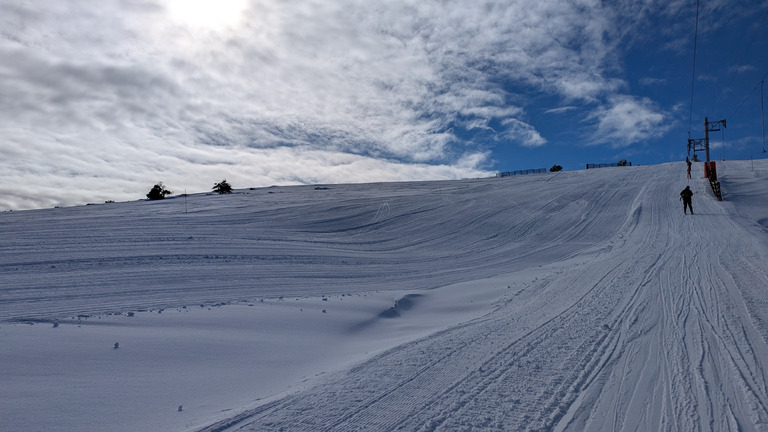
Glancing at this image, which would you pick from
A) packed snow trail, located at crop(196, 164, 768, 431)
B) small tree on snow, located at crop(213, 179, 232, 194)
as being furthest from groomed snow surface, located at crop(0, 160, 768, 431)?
small tree on snow, located at crop(213, 179, 232, 194)

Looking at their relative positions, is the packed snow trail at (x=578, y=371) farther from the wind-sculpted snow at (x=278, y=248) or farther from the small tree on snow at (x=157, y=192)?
the small tree on snow at (x=157, y=192)

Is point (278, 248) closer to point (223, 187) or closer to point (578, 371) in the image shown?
point (578, 371)

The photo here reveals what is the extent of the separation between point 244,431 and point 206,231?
47.1 ft

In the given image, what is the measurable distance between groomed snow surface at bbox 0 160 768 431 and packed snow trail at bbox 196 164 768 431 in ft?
0.09

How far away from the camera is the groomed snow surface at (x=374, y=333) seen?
4258 mm

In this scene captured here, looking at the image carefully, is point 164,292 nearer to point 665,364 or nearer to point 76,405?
point 76,405

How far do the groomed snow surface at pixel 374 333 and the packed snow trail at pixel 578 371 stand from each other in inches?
1.1

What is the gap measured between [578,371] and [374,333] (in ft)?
11.8

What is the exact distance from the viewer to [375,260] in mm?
15250

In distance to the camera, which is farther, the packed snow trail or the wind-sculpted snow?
the wind-sculpted snow

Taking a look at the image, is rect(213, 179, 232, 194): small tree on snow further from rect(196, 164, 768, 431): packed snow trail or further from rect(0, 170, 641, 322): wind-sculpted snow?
rect(196, 164, 768, 431): packed snow trail

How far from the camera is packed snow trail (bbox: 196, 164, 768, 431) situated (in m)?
4.09

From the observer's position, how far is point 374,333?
7789 mm

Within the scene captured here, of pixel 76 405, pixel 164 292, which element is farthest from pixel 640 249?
pixel 76 405
